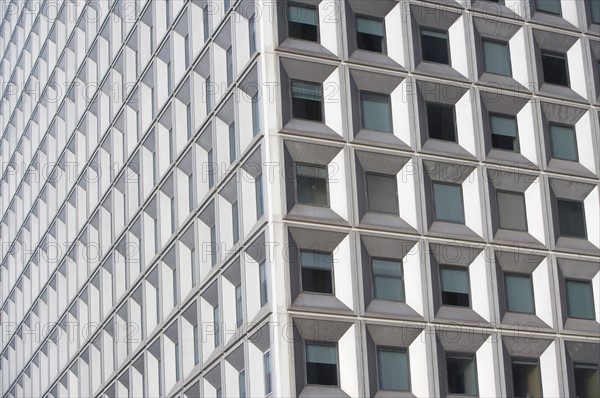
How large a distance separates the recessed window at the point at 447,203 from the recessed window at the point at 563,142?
491cm

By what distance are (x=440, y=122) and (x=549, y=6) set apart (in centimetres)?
813

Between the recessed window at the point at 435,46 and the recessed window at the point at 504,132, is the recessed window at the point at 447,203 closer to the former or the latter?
the recessed window at the point at 504,132

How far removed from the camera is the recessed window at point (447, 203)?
56.2m

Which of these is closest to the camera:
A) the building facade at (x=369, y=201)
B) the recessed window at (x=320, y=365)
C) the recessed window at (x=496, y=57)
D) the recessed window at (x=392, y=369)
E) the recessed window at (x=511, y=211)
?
the recessed window at (x=320, y=365)

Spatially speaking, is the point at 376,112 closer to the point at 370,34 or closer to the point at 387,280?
the point at 370,34

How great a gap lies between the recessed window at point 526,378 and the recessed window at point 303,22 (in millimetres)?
13891

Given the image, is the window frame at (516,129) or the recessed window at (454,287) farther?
the window frame at (516,129)

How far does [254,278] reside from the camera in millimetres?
54219

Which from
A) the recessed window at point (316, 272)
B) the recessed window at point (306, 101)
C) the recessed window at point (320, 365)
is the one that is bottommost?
the recessed window at point (320, 365)

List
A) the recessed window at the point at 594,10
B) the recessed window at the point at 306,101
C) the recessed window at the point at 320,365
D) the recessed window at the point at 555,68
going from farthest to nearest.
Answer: the recessed window at the point at 594,10, the recessed window at the point at 555,68, the recessed window at the point at 306,101, the recessed window at the point at 320,365

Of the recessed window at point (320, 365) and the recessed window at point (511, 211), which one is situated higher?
the recessed window at point (511, 211)

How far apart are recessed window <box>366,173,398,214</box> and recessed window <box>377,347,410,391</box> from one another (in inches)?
204

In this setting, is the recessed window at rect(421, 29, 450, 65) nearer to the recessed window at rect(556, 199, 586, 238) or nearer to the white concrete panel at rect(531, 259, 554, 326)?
the recessed window at rect(556, 199, 586, 238)

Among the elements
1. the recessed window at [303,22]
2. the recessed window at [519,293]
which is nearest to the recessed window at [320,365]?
the recessed window at [519,293]
